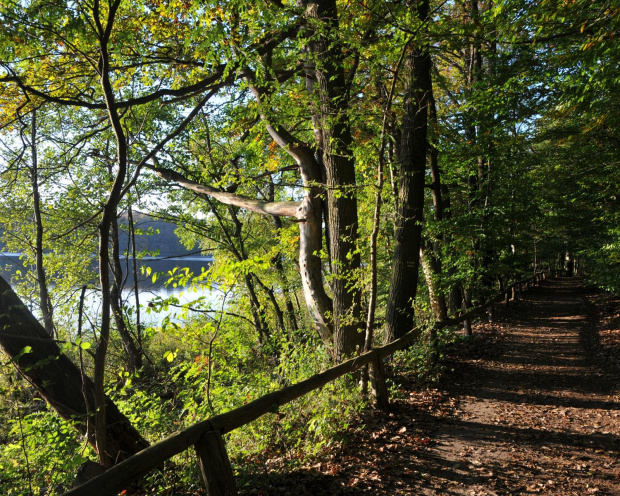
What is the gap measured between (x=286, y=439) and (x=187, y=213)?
12.9 metres

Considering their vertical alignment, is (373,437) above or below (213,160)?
below

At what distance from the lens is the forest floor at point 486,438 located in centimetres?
377

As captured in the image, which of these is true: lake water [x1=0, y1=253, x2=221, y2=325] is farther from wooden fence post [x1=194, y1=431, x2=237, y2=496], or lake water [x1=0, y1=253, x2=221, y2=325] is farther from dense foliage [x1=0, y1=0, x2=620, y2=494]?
wooden fence post [x1=194, y1=431, x2=237, y2=496]

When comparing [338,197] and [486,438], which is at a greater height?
[338,197]

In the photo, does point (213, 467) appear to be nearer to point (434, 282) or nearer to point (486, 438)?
point (486, 438)

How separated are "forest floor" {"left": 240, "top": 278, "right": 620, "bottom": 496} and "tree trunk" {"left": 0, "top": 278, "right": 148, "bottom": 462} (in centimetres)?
179

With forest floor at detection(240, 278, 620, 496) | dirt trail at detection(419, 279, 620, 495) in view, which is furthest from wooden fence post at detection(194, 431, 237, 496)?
dirt trail at detection(419, 279, 620, 495)

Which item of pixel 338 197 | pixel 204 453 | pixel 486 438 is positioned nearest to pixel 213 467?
pixel 204 453

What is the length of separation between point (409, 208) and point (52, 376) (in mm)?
6084

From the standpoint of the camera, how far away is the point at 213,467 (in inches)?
119

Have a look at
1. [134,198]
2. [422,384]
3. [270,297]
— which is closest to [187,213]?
[134,198]

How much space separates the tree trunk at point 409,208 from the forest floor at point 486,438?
110cm

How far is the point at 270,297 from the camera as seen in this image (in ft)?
51.9

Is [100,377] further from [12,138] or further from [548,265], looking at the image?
[548,265]
